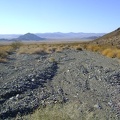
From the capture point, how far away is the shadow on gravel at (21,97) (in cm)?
1297

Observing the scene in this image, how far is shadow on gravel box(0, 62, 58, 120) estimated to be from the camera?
12966mm

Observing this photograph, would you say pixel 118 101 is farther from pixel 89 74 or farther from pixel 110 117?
pixel 89 74

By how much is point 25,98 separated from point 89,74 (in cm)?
1002

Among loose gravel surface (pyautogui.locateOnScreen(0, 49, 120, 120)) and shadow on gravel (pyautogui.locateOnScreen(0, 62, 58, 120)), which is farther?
loose gravel surface (pyautogui.locateOnScreen(0, 49, 120, 120))

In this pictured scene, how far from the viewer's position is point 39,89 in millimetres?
17844

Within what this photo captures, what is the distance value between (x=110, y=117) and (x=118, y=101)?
104 inches

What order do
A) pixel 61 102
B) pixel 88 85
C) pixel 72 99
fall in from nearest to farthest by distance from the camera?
pixel 61 102
pixel 72 99
pixel 88 85

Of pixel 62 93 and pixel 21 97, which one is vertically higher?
pixel 21 97

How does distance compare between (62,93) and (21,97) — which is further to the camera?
(62,93)

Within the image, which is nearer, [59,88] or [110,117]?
[110,117]

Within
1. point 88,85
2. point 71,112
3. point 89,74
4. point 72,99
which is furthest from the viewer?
point 89,74

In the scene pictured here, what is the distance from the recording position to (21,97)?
608 inches

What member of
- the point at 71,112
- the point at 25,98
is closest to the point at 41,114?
the point at 71,112

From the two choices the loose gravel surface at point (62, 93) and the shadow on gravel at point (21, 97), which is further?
the loose gravel surface at point (62, 93)
